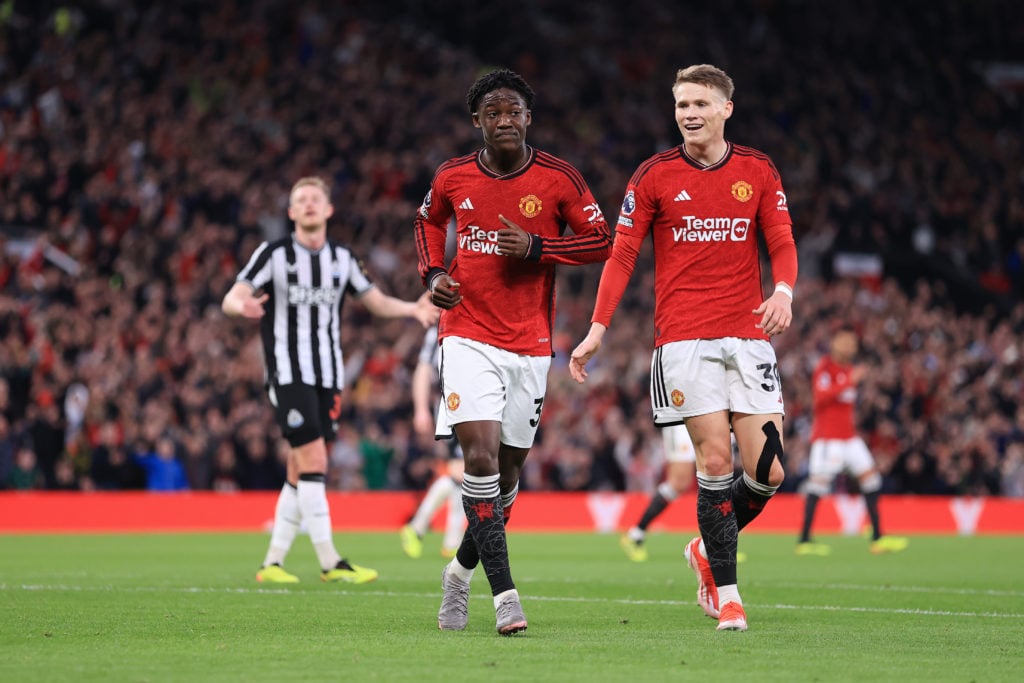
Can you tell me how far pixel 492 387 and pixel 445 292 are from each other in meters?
0.50

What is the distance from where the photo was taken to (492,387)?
694cm

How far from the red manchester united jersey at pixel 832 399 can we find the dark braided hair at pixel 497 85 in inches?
387

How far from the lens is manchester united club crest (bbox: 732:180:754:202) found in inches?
293

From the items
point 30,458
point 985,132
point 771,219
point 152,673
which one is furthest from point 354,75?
point 152,673

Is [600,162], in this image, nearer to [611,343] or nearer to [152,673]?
[611,343]

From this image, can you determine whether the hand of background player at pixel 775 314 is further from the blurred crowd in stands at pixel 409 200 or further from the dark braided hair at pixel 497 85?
the blurred crowd in stands at pixel 409 200

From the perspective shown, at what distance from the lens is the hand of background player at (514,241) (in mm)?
6781

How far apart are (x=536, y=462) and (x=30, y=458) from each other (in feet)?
25.1

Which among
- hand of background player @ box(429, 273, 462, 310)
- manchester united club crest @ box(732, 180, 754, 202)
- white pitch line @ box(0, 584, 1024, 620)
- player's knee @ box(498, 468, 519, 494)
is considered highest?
manchester united club crest @ box(732, 180, 754, 202)

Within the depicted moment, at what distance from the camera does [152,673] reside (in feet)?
17.3

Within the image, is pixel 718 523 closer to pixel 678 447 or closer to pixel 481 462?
pixel 481 462

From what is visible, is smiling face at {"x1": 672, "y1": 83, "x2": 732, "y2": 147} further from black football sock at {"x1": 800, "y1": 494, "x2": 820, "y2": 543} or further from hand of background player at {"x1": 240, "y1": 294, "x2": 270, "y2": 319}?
black football sock at {"x1": 800, "y1": 494, "x2": 820, "y2": 543}

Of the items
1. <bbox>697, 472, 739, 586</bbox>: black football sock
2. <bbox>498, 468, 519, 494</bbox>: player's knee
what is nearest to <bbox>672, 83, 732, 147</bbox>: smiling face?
<bbox>697, 472, 739, 586</bbox>: black football sock

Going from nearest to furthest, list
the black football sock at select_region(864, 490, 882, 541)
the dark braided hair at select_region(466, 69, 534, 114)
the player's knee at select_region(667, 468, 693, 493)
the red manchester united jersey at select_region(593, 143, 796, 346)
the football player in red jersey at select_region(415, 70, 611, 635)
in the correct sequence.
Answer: the football player in red jersey at select_region(415, 70, 611, 635) < the dark braided hair at select_region(466, 69, 534, 114) < the red manchester united jersey at select_region(593, 143, 796, 346) < the player's knee at select_region(667, 468, 693, 493) < the black football sock at select_region(864, 490, 882, 541)
